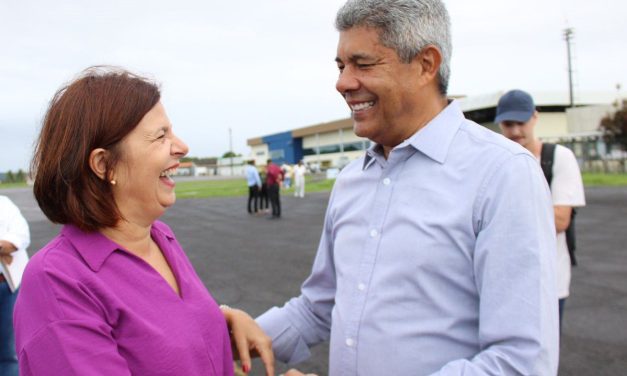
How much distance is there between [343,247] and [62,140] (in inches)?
38.7

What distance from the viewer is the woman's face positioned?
166cm

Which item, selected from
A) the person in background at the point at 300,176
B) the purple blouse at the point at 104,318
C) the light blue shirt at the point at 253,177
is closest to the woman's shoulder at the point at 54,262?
the purple blouse at the point at 104,318

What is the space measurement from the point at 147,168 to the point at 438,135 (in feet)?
3.14

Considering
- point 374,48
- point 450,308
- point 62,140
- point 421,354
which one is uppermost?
point 374,48

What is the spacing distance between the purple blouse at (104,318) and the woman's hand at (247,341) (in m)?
0.16

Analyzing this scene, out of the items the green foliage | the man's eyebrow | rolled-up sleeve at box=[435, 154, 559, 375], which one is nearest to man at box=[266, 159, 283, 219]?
the man's eyebrow

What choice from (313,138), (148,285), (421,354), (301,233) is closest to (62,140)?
(148,285)

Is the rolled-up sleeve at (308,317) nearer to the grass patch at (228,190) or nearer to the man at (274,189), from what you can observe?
the man at (274,189)

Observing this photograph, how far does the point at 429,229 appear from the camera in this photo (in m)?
1.60

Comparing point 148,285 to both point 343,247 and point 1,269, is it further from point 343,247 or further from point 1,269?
point 1,269

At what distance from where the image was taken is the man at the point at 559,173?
3.35 metres

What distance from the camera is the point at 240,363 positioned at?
79.3 inches

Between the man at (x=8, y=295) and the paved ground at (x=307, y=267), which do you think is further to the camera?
the paved ground at (x=307, y=267)

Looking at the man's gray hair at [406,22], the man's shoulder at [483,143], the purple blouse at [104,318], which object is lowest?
the purple blouse at [104,318]
